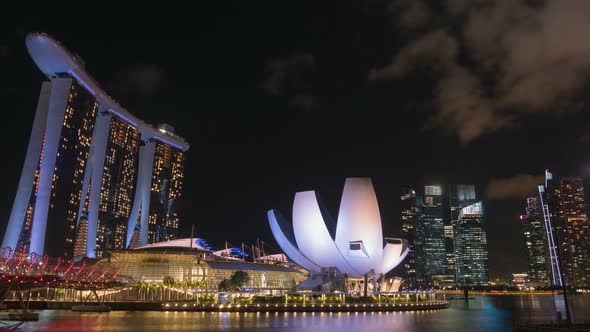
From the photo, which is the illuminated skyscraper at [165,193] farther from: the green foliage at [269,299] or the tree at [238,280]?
the green foliage at [269,299]

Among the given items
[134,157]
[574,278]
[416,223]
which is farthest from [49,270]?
[416,223]

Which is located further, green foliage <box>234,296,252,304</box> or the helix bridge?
green foliage <box>234,296,252,304</box>

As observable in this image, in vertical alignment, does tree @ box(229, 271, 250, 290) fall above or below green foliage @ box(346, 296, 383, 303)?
above

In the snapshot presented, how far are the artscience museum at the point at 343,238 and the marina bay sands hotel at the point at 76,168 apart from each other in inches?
1119

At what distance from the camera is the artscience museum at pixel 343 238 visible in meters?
45.7

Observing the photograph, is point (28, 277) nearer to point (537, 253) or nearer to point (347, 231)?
point (347, 231)

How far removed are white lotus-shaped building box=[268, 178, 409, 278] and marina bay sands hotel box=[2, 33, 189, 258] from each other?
29719 mm

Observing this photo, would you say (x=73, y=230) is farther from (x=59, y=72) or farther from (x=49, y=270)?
(x=49, y=270)

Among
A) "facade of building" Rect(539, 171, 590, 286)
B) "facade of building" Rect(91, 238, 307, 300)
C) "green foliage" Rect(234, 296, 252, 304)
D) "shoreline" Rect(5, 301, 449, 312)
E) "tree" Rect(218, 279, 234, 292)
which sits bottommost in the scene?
"shoreline" Rect(5, 301, 449, 312)

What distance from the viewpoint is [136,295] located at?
162 feet

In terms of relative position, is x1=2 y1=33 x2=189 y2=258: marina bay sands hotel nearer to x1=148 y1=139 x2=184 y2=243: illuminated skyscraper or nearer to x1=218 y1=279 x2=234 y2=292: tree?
x1=148 y1=139 x2=184 y2=243: illuminated skyscraper

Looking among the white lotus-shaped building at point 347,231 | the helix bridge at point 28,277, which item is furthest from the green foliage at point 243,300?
the helix bridge at point 28,277

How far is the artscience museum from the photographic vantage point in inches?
1797

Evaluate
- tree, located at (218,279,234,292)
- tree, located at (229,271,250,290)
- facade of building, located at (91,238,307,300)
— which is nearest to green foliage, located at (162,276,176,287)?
facade of building, located at (91,238,307,300)
